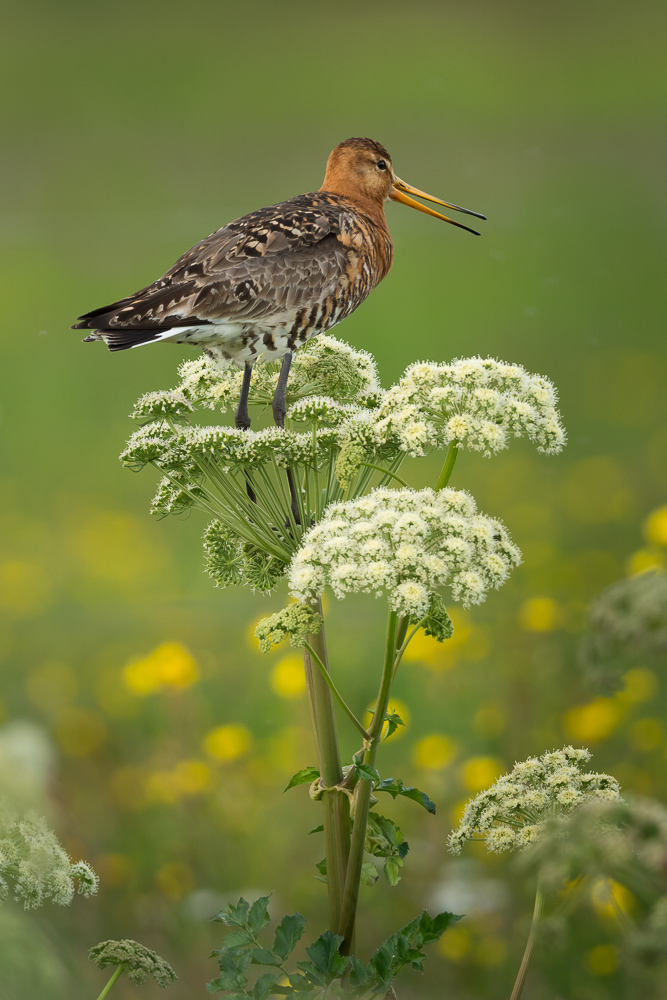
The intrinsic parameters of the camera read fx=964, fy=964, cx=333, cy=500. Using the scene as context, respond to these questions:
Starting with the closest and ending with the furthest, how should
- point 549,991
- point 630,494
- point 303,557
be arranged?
1. point 303,557
2. point 549,991
3. point 630,494

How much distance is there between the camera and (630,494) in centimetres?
189

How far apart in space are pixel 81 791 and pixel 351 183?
1028 mm

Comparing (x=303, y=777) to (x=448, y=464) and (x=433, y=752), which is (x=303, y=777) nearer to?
(x=448, y=464)

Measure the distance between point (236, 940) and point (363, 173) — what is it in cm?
93

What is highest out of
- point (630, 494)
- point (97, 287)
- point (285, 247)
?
point (97, 287)

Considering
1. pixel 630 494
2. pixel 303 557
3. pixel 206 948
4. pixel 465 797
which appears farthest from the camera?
pixel 630 494

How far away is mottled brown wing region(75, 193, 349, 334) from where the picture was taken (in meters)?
1.00

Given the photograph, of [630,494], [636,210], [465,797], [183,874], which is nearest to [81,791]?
[183,874]

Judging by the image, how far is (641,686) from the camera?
1.57 m

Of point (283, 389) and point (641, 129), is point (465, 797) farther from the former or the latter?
point (641, 129)

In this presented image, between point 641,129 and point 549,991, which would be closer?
point 549,991

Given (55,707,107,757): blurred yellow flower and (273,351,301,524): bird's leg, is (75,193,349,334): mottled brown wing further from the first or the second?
(55,707,107,757): blurred yellow flower

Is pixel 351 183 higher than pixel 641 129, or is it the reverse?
pixel 641 129

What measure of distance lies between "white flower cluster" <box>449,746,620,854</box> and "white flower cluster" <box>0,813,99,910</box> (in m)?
0.36
